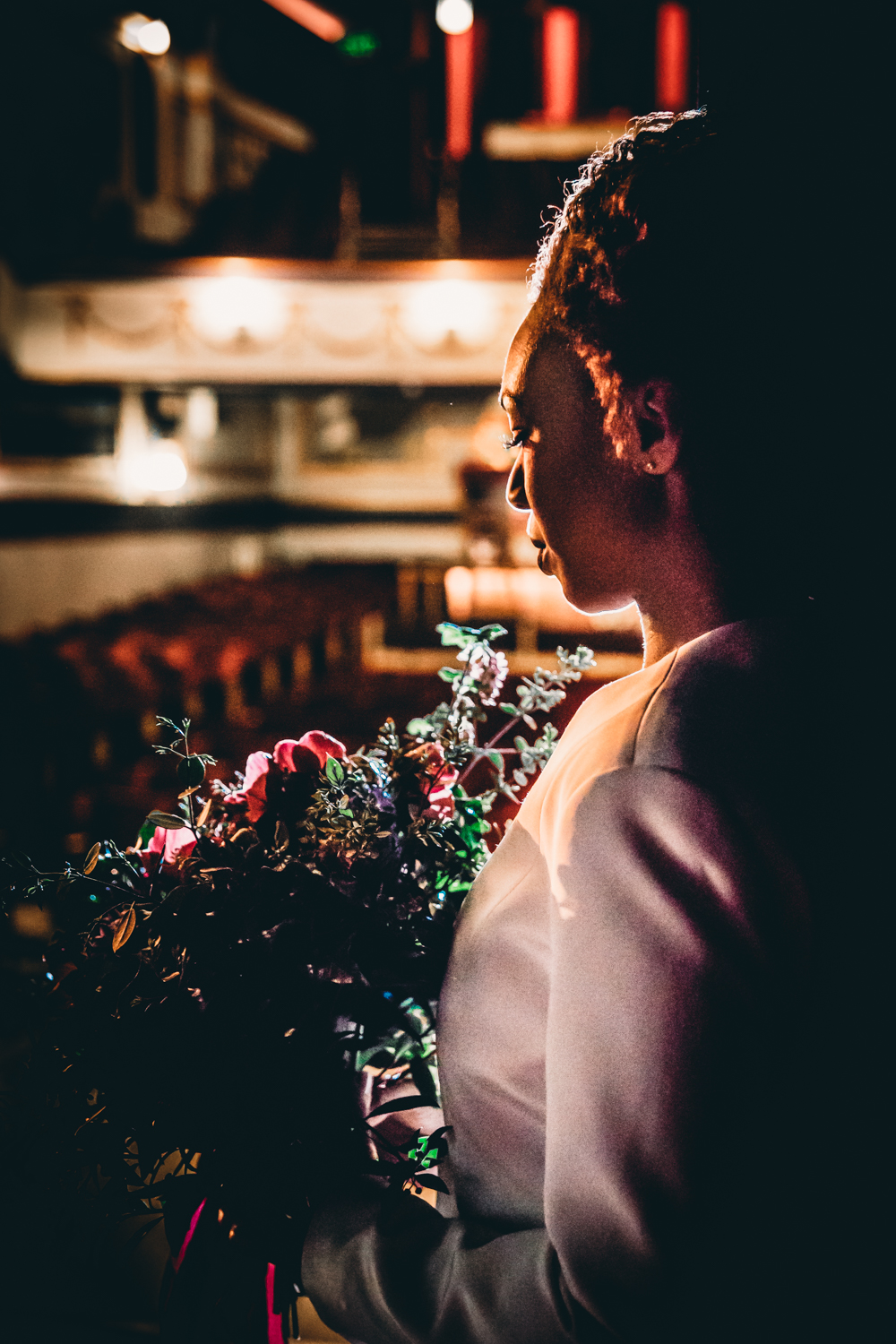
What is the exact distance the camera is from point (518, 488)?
0.74m

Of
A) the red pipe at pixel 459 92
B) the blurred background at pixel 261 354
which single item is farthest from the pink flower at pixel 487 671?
the red pipe at pixel 459 92

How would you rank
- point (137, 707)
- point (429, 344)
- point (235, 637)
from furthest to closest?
point (429, 344), point (235, 637), point (137, 707)

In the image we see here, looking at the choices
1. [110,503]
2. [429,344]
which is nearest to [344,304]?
[429,344]

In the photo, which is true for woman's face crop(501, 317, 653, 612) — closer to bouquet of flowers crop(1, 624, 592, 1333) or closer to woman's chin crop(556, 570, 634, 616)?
woman's chin crop(556, 570, 634, 616)

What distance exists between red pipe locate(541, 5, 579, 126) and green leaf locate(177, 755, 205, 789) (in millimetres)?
12046

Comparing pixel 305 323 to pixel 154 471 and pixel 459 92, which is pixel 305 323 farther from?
pixel 459 92

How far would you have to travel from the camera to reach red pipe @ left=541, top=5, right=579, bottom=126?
34.8ft

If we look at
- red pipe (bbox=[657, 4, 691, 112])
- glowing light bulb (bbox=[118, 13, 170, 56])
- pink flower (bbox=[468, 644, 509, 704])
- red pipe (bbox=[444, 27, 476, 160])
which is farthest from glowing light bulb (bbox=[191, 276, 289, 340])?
pink flower (bbox=[468, 644, 509, 704])

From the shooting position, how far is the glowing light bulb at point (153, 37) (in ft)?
26.6

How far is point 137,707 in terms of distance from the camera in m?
4.22

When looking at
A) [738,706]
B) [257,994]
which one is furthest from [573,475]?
[257,994]

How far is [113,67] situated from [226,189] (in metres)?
2.01

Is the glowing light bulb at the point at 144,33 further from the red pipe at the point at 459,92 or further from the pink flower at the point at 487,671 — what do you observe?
the pink flower at the point at 487,671

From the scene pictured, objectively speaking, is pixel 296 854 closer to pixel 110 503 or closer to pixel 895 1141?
pixel 895 1141
